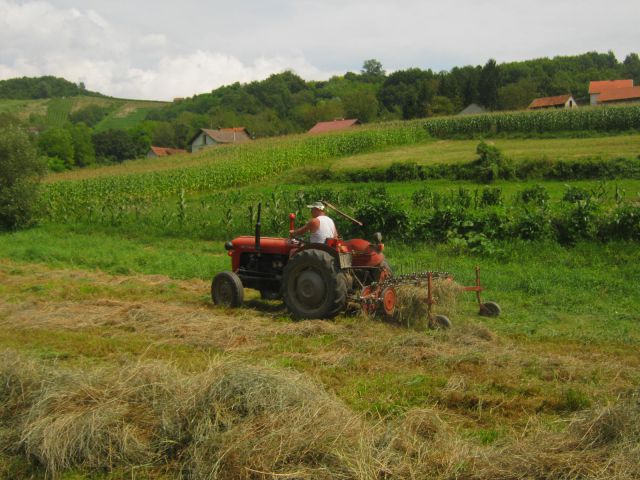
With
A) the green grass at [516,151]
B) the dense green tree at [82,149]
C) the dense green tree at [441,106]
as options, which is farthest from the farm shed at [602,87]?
the dense green tree at [82,149]

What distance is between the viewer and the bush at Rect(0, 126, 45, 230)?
73.8ft

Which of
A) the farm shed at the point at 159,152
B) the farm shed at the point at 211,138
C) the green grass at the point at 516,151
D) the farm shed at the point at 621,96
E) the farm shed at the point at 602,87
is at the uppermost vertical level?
the farm shed at the point at 602,87

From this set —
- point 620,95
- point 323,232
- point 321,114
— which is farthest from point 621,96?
point 323,232

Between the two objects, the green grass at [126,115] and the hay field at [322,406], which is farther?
the green grass at [126,115]

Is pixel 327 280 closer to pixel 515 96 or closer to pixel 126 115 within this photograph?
pixel 515 96

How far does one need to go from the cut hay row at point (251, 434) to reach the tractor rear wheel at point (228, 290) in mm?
4499

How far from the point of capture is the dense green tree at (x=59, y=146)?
260ft

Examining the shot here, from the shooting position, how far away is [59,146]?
3150 inches

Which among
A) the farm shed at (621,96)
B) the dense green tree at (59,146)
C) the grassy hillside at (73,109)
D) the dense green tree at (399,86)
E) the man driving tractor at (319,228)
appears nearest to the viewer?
the man driving tractor at (319,228)

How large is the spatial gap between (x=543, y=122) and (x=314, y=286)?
3629 cm

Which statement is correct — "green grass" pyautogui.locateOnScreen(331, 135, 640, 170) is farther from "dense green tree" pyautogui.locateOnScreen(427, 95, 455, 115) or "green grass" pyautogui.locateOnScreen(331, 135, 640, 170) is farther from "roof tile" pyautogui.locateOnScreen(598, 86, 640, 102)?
"roof tile" pyautogui.locateOnScreen(598, 86, 640, 102)

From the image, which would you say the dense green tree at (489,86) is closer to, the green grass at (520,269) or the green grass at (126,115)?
the green grass at (520,269)

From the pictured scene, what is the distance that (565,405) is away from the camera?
5.66 meters

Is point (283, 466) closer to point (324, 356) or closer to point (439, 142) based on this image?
point (324, 356)
